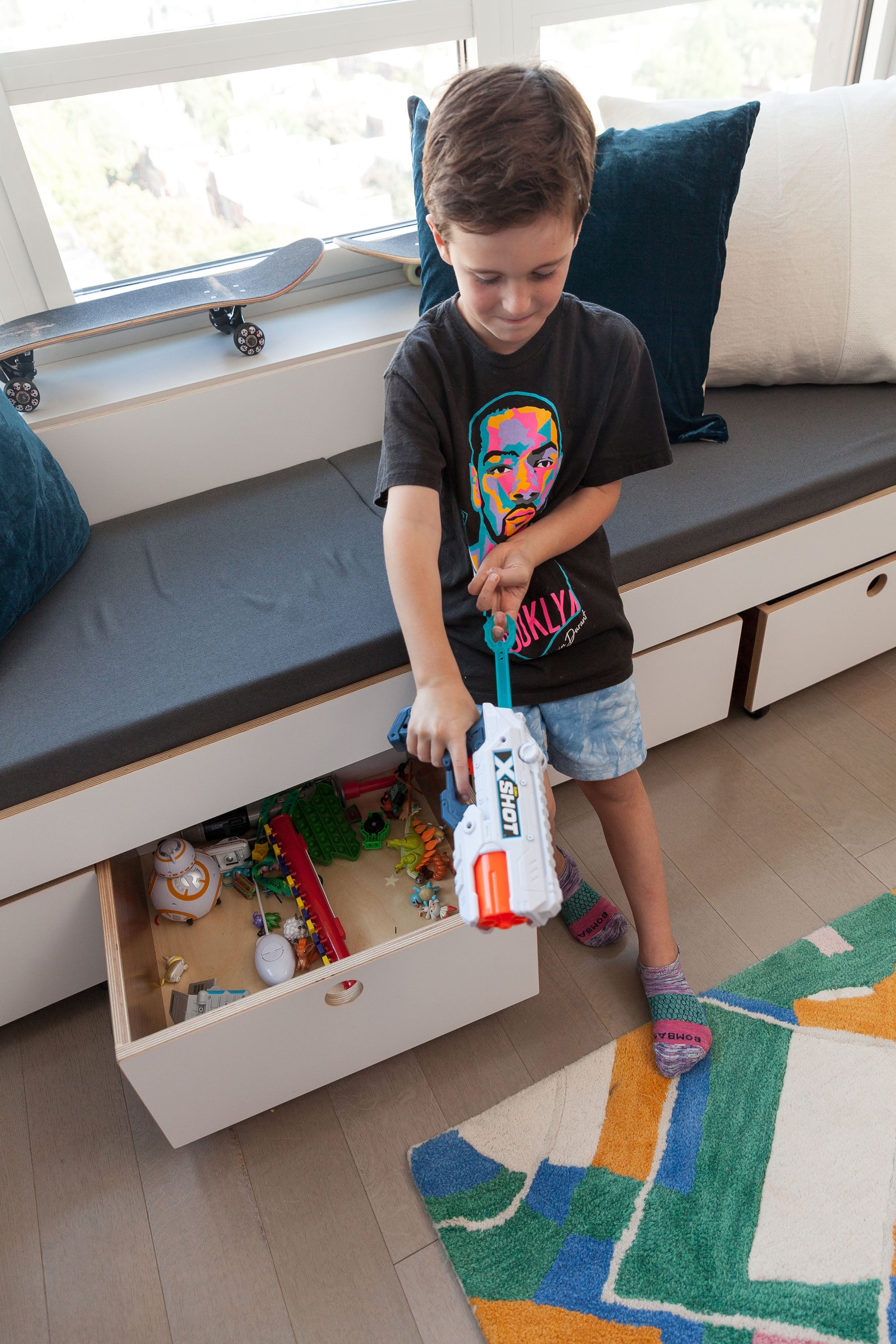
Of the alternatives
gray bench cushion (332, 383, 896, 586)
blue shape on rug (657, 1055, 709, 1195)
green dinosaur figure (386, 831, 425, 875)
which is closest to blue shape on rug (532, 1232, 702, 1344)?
blue shape on rug (657, 1055, 709, 1195)

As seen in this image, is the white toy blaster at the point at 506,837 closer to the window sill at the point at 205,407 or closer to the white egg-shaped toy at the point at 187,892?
the white egg-shaped toy at the point at 187,892

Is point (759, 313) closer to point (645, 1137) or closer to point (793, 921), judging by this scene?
point (793, 921)

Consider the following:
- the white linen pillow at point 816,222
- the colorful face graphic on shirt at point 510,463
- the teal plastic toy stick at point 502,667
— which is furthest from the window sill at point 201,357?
the teal plastic toy stick at point 502,667

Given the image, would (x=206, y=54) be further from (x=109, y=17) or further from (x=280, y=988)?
(x=280, y=988)

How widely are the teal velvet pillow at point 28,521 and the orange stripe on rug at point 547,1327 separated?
933 millimetres

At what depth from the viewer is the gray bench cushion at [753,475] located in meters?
1.22

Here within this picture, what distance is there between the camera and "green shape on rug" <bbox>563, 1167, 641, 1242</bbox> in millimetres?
927

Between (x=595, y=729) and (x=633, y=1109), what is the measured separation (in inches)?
17.6

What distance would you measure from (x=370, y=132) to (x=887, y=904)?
1558 millimetres

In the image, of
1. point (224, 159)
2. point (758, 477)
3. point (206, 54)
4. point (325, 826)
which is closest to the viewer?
point (325, 826)

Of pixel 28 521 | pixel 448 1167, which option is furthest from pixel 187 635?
pixel 448 1167

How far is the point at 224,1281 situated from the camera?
93cm

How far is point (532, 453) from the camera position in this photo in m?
0.91

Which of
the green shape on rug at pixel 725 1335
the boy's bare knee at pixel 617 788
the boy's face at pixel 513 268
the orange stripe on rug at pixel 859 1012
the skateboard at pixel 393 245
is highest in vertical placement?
the boy's face at pixel 513 268
